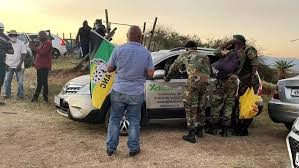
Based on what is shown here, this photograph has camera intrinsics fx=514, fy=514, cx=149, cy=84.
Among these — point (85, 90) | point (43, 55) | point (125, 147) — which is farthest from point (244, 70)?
point (43, 55)

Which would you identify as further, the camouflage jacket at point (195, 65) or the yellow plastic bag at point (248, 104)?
the yellow plastic bag at point (248, 104)

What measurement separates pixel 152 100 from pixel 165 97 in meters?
0.25

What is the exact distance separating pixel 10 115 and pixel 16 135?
214cm

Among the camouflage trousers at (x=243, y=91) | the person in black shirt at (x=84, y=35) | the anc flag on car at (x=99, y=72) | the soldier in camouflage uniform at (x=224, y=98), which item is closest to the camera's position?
the anc flag on car at (x=99, y=72)

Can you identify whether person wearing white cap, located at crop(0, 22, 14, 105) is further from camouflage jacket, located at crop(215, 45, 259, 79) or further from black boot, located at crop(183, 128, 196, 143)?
black boot, located at crop(183, 128, 196, 143)

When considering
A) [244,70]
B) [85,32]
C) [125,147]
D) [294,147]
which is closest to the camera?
[294,147]

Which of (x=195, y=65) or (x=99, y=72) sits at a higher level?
(x=195, y=65)

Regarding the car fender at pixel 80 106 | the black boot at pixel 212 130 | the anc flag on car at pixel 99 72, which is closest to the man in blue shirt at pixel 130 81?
the anc flag on car at pixel 99 72

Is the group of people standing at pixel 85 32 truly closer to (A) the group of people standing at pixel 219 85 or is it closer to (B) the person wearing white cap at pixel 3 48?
(B) the person wearing white cap at pixel 3 48

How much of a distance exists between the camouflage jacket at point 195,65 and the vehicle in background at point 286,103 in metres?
1.27

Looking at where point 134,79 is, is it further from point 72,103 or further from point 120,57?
point 72,103

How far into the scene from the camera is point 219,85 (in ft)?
29.0

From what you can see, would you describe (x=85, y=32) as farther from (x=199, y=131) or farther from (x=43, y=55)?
(x=199, y=131)

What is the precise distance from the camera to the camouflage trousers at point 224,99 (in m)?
8.73
